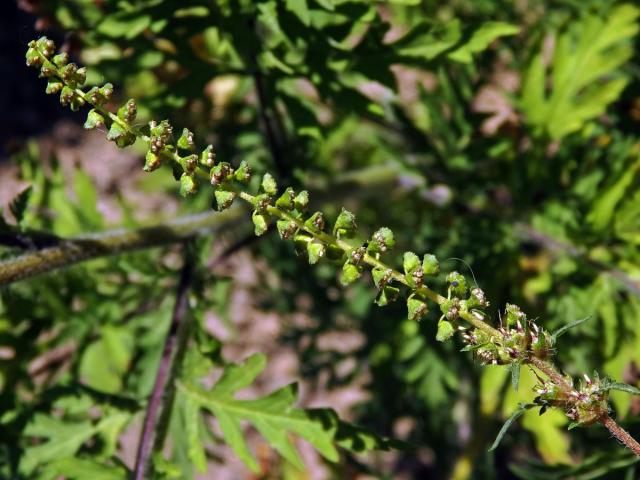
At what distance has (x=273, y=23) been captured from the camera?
2.12m

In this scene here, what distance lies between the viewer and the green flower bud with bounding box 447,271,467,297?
141 cm

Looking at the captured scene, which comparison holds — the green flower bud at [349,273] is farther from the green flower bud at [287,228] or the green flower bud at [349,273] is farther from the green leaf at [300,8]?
the green leaf at [300,8]

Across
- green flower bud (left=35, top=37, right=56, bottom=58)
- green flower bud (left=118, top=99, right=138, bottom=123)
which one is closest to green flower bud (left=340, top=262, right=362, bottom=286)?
green flower bud (left=118, top=99, right=138, bottom=123)

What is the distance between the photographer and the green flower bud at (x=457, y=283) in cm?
141

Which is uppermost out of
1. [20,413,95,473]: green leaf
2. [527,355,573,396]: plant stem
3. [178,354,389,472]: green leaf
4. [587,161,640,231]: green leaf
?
[527,355,573,396]: plant stem

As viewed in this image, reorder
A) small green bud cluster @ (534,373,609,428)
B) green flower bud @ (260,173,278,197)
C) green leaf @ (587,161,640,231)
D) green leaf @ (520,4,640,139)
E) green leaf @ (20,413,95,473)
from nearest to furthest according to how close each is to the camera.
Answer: small green bud cluster @ (534,373,609,428) → green flower bud @ (260,173,278,197) → green leaf @ (20,413,95,473) → green leaf @ (587,161,640,231) → green leaf @ (520,4,640,139)

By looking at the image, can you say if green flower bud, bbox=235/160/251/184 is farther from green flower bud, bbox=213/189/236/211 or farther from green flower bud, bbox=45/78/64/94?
green flower bud, bbox=45/78/64/94

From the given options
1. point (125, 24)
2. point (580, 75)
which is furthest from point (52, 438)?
point (580, 75)

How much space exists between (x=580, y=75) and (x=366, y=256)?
181 centimetres

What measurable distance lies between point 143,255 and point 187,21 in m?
0.83

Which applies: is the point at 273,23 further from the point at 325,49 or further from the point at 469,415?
the point at 469,415

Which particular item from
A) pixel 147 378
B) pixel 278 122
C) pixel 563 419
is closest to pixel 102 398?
pixel 147 378

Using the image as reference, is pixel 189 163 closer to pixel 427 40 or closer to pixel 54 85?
pixel 54 85

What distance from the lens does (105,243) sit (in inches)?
92.0
